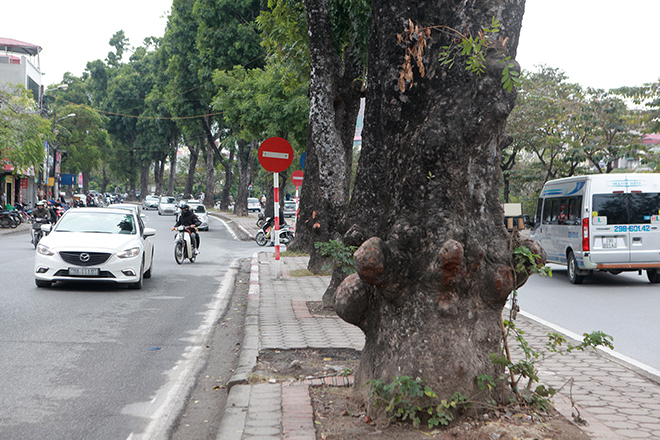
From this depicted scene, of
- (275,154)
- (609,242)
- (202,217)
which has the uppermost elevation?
(275,154)

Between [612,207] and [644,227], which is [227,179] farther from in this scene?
[644,227]

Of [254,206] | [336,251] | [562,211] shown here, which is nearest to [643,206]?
[562,211]

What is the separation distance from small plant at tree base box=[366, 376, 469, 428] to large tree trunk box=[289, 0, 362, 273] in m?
8.54

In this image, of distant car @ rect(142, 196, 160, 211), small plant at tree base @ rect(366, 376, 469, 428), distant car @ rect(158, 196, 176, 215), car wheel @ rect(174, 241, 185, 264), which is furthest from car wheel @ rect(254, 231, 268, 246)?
distant car @ rect(142, 196, 160, 211)

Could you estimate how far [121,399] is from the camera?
5180 mm

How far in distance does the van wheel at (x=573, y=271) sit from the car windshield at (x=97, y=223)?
932cm

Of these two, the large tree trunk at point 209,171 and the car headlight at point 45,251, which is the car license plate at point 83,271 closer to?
the car headlight at point 45,251

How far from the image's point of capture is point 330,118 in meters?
13.2

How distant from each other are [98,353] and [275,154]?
6.65 m

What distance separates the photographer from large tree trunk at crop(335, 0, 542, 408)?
4.04 meters

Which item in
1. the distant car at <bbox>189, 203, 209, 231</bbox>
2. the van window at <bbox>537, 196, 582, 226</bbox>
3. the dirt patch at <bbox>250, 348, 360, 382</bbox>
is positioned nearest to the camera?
the dirt patch at <bbox>250, 348, 360, 382</bbox>

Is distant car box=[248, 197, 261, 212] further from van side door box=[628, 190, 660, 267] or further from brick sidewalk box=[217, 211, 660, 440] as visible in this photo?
brick sidewalk box=[217, 211, 660, 440]

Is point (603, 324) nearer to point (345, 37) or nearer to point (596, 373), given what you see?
point (596, 373)

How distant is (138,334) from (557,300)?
7401 millimetres
